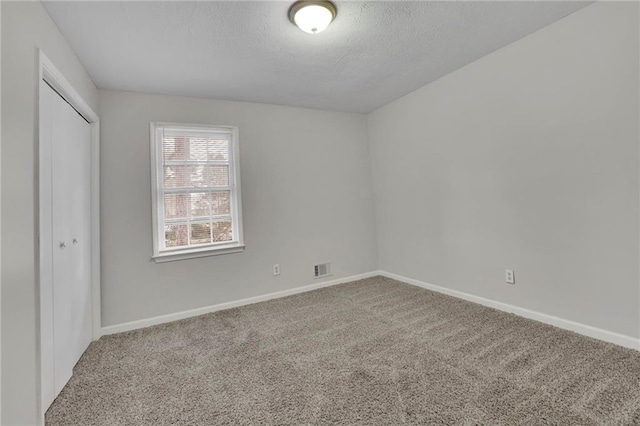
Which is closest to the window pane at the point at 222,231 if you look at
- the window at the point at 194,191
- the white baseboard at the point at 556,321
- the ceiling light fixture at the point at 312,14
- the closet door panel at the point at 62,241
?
the window at the point at 194,191

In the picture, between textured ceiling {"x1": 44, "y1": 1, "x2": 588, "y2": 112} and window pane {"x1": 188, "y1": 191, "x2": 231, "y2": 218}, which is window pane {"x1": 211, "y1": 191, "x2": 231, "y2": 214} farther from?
textured ceiling {"x1": 44, "y1": 1, "x2": 588, "y2": 112}

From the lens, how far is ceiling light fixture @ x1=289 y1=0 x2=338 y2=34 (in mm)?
1772

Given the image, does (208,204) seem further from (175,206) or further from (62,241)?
(62,241)

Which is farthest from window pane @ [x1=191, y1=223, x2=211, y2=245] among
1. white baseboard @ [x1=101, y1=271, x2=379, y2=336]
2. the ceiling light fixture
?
the ceiling light fixture

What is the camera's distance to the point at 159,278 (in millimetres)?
2939

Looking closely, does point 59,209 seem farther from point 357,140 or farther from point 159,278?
point 357,140

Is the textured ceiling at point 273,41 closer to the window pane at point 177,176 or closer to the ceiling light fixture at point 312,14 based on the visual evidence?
the ceiling light fixture at point 312,14

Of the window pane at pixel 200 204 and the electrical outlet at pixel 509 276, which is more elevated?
the window pane at pixel 200 204

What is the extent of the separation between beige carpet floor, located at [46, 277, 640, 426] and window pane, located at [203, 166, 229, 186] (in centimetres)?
153

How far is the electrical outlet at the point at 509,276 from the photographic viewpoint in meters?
2.60

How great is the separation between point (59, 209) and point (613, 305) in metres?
3.90

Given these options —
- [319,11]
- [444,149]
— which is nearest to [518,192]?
[444,149]

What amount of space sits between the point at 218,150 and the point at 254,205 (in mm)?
757

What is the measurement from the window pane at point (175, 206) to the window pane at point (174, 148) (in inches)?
16.1
